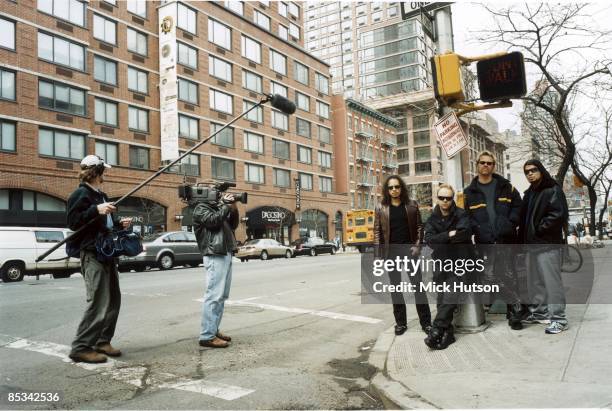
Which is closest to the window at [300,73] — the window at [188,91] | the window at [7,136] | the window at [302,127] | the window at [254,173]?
the window at [302,127]

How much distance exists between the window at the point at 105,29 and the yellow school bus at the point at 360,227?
2001 cm

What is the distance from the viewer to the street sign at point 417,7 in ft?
22.2

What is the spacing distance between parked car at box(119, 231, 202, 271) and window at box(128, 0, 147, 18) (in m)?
20.4

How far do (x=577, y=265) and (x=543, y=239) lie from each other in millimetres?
7438

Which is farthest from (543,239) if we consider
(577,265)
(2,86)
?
(2,86)

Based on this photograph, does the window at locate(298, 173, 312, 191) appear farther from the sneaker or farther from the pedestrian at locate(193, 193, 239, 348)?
the sneaker

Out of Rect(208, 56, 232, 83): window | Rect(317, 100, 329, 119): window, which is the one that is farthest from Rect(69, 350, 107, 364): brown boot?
Rect(317, 100, 329, 119): window

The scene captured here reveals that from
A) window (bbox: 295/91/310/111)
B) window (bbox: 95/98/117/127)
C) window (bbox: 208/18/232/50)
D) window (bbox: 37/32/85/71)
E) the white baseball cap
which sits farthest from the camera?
window (bbox: 295/91/310/111)

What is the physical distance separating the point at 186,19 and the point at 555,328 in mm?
38748

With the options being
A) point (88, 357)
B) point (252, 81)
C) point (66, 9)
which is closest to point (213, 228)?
point (88, 357)

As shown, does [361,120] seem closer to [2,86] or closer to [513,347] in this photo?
[2,86]

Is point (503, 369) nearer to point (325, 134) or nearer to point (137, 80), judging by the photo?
Result: point (137, 80)

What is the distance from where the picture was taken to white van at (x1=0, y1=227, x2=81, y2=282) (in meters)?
16.7

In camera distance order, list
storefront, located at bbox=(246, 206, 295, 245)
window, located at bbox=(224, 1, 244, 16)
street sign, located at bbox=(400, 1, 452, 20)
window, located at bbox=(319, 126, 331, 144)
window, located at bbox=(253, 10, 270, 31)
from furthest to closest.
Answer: window, located at bbox=(319, 126, 331, 144) < window, located at bbox=(253, 10, 270, 31) < window, located at bbox=(224, 1, 244, 16) < storefront, located at bbox=(246, 206, 295, 245) < street sign, located at bbox=(400, 1, 452, 20)
